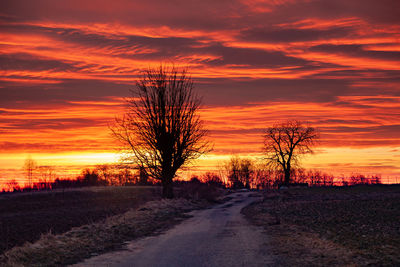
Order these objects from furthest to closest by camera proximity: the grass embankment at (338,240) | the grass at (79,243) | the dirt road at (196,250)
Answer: the grass at (79,243) < the dirt road at (196,250) < the grass embankment at (338,240)

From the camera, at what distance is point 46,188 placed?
71.7 m

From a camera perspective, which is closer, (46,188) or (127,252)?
(127,252)

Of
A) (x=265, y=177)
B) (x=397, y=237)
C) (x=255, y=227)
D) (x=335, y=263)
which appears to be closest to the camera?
(x=335, y=263)

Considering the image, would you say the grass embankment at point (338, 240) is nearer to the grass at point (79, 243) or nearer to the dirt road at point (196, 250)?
the dirt road at point (196, 250)

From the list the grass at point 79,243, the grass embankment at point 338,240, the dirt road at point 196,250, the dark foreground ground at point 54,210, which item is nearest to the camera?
the grass embankment at point 338,240

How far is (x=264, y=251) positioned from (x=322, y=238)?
3.86 meters

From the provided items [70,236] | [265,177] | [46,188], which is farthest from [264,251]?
[265,177]

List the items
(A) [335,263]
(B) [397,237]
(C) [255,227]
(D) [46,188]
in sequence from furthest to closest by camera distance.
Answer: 1. (D) [46,188]
2. (C) [255,227]
3. (B) [397,237]
4. (A) [335,263]

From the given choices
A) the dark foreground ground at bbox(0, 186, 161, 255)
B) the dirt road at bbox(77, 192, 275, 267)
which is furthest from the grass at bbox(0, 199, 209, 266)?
the dark foreground ground at bbox(0, 186, 161, 255)

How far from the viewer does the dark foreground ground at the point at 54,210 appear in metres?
25.5

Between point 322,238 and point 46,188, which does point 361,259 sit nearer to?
point 322,238

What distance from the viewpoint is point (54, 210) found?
42406mm

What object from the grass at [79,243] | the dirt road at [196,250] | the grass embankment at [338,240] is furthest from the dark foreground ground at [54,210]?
the grass embankment at [338,240]

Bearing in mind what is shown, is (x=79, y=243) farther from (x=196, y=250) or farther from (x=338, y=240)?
(x=338, y=240)
